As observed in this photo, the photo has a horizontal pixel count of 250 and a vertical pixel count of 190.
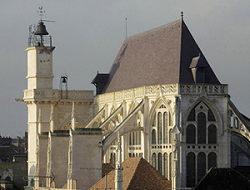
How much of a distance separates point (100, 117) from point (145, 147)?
42.5ft

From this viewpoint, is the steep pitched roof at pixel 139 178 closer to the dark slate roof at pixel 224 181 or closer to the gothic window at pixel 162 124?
the gothic window at pixel 162 124

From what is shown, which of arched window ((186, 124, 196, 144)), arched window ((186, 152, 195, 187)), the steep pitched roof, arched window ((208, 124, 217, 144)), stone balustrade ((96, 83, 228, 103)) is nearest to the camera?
the steep pitched roof

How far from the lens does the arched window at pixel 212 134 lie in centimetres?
7512

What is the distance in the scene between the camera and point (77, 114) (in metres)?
95.7

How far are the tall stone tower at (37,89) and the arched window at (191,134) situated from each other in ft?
70.7

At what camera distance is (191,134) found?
245ft

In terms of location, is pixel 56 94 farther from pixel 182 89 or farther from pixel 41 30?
pixel 182 89

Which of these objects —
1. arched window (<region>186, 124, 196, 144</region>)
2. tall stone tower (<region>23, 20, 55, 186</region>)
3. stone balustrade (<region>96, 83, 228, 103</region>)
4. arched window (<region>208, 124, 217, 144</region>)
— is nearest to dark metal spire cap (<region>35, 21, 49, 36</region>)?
tall stone tower (<region>23, 20, 55, 186</region>)

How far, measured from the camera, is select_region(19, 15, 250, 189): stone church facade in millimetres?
74688

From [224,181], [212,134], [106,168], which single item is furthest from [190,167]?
[224,181]

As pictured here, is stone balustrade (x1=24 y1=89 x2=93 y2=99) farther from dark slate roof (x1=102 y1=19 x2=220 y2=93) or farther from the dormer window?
the dormer window

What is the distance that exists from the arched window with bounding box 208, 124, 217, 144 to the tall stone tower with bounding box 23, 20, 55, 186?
22336 mm

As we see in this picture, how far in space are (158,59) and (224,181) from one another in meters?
19.2

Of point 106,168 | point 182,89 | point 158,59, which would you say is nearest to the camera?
point 182,89
